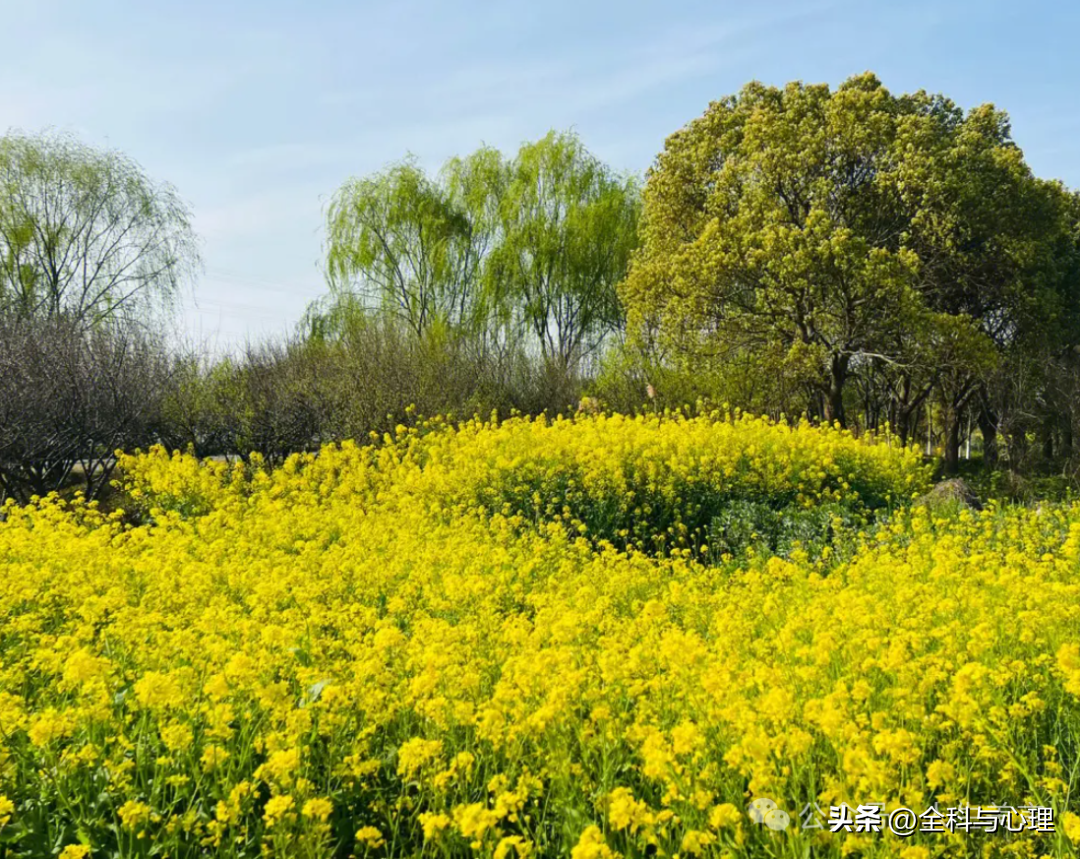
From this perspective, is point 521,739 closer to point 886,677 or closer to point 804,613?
point 886,677

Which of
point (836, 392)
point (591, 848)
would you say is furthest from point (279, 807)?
point (836, 392)

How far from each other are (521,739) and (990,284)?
1820 cm

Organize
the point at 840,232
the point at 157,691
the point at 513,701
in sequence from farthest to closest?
the point at 840,232 → the point at 513,701 → the point at 157,691

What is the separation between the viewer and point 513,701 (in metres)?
3.09

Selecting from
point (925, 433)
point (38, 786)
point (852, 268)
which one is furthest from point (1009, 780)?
point (925, 433)

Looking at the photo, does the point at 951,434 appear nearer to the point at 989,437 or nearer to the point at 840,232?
the point at 989,437

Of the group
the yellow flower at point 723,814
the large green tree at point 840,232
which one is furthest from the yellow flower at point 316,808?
the large green tree at point 840,232

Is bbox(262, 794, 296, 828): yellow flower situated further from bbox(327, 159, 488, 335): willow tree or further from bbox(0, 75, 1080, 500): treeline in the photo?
bbox(327, 159, 488, 335): willow tree

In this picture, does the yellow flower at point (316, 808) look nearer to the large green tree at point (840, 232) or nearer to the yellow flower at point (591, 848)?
the yellow flower at point (591, 848)

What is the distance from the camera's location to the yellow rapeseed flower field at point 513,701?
250cm

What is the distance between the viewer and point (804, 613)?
4254mm

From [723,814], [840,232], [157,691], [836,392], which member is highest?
[840,232]

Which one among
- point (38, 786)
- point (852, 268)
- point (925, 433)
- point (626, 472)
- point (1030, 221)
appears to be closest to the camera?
point (38, 786)

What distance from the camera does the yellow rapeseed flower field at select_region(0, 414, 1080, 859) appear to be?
250cm
